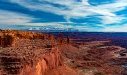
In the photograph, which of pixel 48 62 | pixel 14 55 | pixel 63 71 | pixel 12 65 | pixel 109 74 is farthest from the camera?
pixel 109 74

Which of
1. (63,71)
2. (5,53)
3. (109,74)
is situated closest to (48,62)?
(63,71)

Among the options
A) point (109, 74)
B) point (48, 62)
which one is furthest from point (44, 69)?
point (109, 74)

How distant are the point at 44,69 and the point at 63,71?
599 cm

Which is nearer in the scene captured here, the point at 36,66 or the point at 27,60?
the point at 27,60

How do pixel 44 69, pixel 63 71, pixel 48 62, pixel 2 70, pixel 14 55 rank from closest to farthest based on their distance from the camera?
pixel 2 70
pixel 14 55
pixel 44 69
pixel 48 62
pixel 63 71

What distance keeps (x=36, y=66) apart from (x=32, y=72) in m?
1.30

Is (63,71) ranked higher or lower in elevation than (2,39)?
lower

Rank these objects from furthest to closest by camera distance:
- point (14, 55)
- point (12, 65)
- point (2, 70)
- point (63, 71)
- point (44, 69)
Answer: point (63, 71)
point (44, 69)
point (14, 55)
point (12, 65)
point (2, 70)

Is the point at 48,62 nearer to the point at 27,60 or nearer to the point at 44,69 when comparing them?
the point at 44,69

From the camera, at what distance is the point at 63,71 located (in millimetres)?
28391

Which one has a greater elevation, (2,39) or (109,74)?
(2,39)

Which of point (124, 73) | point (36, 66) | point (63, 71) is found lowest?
point (124, 73)

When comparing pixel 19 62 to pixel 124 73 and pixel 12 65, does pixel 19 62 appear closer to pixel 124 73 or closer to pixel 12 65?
pixel 12 65

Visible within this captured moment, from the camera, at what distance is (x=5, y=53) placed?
18609mm
